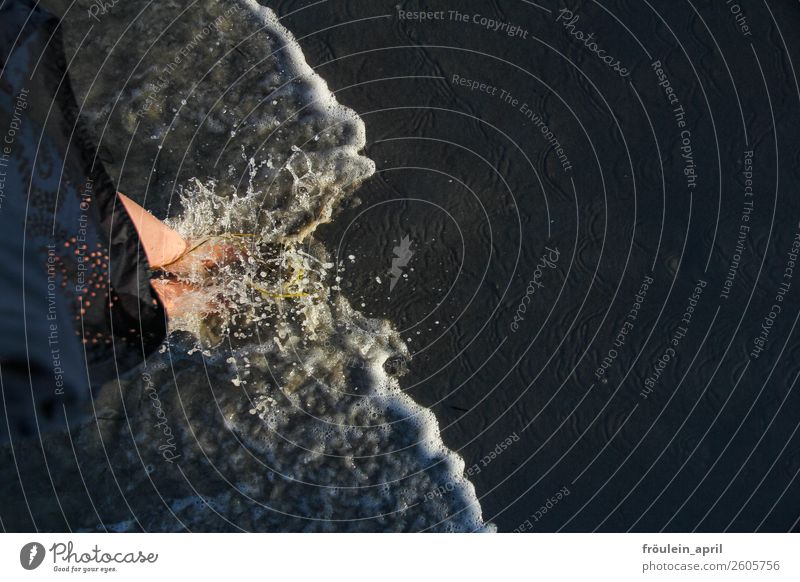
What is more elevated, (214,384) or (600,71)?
(600,71)

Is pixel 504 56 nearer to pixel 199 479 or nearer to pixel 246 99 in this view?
pixel 246 99

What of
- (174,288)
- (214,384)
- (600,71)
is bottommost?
(214,384)

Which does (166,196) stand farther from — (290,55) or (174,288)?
(290,55)

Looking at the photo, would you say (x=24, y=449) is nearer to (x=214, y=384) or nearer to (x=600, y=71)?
(x=214, y=384)

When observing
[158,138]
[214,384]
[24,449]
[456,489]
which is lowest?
[456,489]

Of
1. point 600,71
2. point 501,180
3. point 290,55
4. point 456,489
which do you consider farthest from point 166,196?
point 600,71

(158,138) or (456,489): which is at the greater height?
(158,138)

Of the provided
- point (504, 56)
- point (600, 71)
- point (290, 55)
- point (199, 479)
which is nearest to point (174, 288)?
point (199, 479)
